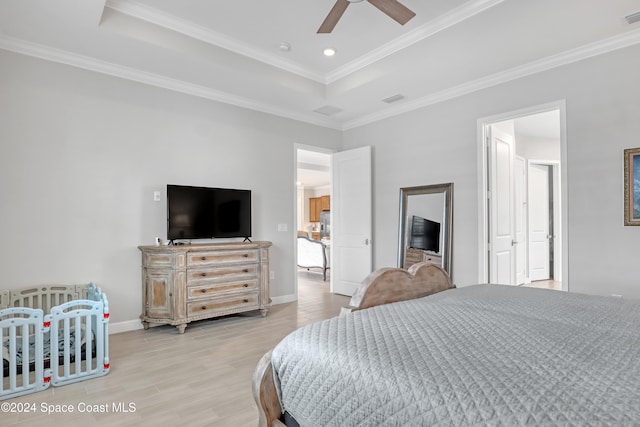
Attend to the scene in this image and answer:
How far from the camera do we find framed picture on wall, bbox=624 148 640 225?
3.10 m

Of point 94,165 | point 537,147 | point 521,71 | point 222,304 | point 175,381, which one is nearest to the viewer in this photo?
point 175,381

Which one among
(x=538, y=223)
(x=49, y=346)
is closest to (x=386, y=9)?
(x=49, y=346)

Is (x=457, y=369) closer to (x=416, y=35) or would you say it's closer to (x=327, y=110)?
(x=416, y=35)

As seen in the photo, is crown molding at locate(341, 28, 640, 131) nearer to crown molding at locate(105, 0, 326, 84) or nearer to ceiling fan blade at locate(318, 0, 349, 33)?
crown molding at locate(105, 0, 326, 84)

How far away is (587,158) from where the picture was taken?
133 inches

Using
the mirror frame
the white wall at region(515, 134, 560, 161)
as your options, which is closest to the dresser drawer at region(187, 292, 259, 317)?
the mirror frame

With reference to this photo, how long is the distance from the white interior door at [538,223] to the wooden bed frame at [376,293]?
5092 millimetres

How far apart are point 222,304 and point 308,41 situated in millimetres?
2998

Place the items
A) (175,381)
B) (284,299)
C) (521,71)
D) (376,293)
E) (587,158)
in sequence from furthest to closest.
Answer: (284,299)
(521,71)
(587,158)
(175,381)
(376,293)

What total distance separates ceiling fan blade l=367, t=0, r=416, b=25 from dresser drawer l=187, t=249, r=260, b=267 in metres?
2.86

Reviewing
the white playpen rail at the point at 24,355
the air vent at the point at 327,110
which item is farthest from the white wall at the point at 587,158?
the white playpen rail at the point at 24,355

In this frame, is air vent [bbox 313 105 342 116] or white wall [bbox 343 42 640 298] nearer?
white wall [bbox 343 42 640 298]

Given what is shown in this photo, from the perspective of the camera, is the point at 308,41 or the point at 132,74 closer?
the point at 308,41

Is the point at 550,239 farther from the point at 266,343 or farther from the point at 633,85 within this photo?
the point at 266,343
